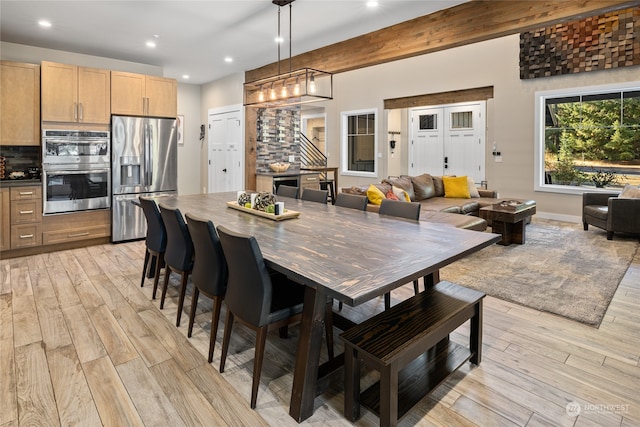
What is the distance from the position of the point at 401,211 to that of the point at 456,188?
13.2 ft

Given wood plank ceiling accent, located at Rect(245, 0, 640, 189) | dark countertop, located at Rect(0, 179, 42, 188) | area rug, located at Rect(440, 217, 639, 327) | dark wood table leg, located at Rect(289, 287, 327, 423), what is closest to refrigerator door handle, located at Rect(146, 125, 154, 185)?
dark countertop, located at Rect(0, 179, 42, 188)

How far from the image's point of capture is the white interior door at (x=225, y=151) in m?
7.38

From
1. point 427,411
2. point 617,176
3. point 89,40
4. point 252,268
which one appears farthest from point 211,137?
point 617,176

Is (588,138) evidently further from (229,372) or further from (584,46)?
(229,372)

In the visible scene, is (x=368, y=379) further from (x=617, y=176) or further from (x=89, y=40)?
(x=617, y=176)

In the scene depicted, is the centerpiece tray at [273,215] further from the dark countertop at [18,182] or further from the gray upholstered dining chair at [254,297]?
the dark countertop at [18,182]

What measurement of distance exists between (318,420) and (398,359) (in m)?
0.54

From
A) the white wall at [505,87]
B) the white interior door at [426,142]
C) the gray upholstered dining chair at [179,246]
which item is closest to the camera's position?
the gray upholstered dining chair at [179,246]

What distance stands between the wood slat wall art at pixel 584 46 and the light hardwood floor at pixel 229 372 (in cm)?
487

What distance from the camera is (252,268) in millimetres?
1909

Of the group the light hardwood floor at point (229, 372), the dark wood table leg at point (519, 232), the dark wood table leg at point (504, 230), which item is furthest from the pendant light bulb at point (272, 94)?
the dark wood table leg at point (519, 232)

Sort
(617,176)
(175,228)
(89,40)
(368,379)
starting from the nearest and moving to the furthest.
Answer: (368,379) < (175,228) < (89,40) < (617,176)

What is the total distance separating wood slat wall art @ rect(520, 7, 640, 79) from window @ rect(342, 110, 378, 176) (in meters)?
3.77

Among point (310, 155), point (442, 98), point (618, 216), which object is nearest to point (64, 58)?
point (442, 98)
